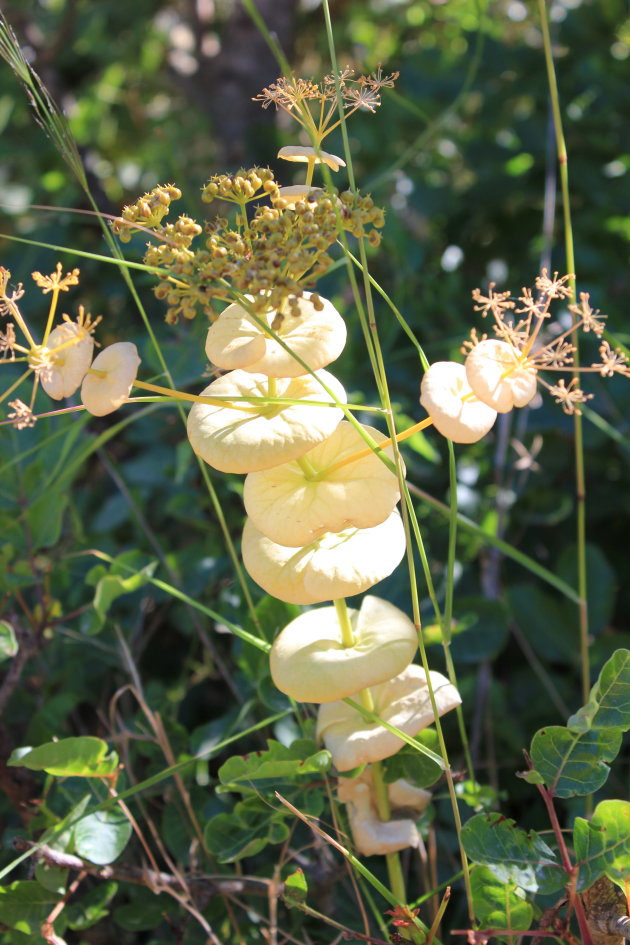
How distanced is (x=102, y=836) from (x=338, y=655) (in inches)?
8.9

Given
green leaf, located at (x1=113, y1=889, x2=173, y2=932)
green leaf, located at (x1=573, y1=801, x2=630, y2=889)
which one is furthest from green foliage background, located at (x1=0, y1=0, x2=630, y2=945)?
green leaf, located at (x1=573, y1=801, x2=630, y2=889)

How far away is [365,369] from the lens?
1.03 meters

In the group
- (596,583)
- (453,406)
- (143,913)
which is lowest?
(143,913)

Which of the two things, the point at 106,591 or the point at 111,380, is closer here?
the point at 111,380

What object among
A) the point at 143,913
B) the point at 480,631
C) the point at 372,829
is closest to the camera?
the point at 372,829

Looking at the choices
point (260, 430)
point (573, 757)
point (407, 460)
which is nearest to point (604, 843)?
point (573, 757)

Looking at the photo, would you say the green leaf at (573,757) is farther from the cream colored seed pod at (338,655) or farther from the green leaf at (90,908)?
the green leaf at (90,908)

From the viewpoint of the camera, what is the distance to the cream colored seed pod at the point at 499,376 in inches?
17.9

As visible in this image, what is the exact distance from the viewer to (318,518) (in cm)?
49

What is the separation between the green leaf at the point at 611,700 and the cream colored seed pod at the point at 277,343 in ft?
0.73

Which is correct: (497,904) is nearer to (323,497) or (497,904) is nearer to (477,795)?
(477,795)

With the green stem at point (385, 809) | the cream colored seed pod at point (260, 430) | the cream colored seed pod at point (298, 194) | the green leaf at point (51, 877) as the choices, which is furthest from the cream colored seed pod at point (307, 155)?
the green leaf at point (51, 877)

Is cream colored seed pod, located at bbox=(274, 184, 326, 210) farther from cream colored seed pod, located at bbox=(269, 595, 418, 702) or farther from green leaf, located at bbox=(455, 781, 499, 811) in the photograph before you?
green leaf, located at bbox=(455, 781, 499, 811)

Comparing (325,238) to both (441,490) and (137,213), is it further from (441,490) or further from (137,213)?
(441,490)
